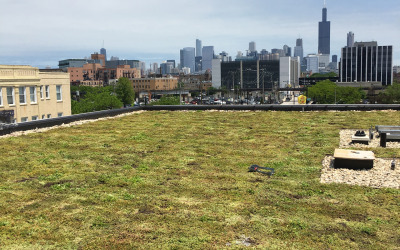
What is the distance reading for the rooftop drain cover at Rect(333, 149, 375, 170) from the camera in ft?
44.5

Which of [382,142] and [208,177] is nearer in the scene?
[208,177]

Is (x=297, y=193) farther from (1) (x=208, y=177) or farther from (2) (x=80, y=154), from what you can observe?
(2) (x=80, y=154)

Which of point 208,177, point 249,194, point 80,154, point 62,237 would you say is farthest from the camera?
point 80,154

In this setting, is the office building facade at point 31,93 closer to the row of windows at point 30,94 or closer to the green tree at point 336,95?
the row of windows at point 30,94

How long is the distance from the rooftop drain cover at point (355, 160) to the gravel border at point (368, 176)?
0.24m

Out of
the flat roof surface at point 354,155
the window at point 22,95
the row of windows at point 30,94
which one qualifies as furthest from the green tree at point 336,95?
the flat roof surface at point 354,155

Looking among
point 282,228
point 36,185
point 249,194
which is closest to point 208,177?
point 249,194

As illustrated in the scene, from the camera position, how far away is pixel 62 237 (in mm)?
7961

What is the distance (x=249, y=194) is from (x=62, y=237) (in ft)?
17.6

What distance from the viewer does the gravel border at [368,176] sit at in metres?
12.1

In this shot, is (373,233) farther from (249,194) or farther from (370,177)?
(370,177)

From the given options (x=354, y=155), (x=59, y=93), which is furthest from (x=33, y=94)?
(x=354, y=155)

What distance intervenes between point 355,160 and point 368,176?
3.16ft

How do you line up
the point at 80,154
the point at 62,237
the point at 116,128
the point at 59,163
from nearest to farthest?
the point at 62,237 → the point at 59,163 → the point at 80,154 → the point at 116,128
